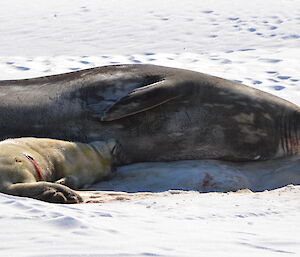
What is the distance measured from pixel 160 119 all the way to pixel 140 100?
0.22m

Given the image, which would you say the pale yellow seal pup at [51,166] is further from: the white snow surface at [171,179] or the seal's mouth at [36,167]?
the white snow surface at [171,179]

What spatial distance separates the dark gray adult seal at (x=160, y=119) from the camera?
5047 millimetres

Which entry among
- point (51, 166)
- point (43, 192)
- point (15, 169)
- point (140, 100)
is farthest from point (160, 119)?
point (43, 192)

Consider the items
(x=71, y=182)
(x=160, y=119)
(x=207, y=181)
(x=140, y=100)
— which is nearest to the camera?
(x=71, y=182)

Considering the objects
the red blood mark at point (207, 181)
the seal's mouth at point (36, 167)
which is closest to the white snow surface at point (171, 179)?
the red blood mark at point (207, 181)

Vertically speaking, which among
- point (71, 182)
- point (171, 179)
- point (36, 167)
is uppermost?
point (36, 167)

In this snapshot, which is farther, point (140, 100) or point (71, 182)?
point (140, 100)

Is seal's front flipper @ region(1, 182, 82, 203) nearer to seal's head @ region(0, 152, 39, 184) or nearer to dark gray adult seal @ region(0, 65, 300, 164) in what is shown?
seal's head @ region(0, 152, 39, 184)

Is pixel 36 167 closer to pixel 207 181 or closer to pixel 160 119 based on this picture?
pixel 207 181

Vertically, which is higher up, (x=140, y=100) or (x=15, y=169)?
(x=15, y=169)

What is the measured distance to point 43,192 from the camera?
3.47 m

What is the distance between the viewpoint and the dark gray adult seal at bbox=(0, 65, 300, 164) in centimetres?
505

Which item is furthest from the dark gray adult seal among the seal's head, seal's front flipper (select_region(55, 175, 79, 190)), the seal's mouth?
the seal's head

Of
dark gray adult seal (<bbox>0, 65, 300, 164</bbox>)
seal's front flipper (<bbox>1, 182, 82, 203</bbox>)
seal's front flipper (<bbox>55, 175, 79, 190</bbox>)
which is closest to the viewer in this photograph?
seal's front flipper (<bbox>1, 182, 82, 203</bbox>)
